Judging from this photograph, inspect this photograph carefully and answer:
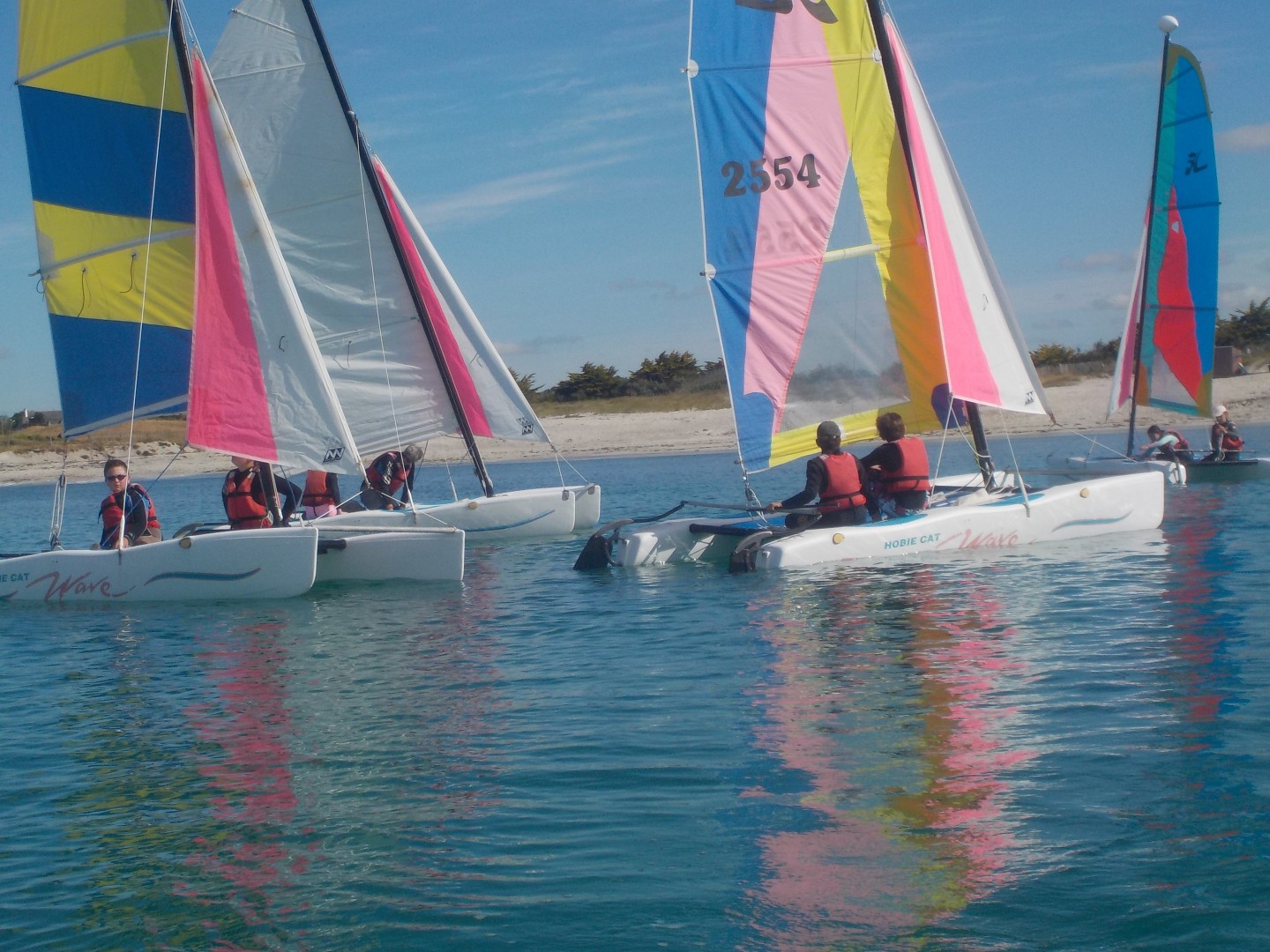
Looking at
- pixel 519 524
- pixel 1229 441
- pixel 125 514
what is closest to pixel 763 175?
pixel 519 524

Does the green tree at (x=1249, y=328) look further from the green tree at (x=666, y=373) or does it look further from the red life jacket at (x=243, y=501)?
the red life jacket at (x=243, y=501)

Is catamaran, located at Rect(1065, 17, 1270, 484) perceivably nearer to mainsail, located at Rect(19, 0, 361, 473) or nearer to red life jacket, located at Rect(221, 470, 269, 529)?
red life jacket, located at Rect(221, 470, 269, 529)

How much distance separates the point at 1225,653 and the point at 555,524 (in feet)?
30.9

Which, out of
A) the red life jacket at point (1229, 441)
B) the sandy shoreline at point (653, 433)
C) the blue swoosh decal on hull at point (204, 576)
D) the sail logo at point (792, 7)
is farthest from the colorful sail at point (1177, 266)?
the blue swoosh decal on hull at point (204, 576)

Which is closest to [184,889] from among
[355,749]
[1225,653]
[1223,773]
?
[355,749]

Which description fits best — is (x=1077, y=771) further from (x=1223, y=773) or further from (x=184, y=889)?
(x=184, y=889)

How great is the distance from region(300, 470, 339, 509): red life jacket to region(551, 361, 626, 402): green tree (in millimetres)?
32186

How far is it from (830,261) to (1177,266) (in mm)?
9828

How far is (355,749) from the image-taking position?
623 centimetres

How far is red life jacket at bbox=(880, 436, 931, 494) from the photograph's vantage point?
11.7m

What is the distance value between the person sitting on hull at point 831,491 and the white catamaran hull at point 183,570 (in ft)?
13.3

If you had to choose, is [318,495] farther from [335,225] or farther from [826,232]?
[826,232]

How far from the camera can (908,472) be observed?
11695 millimetres

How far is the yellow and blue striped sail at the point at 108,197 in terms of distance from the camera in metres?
13.1
